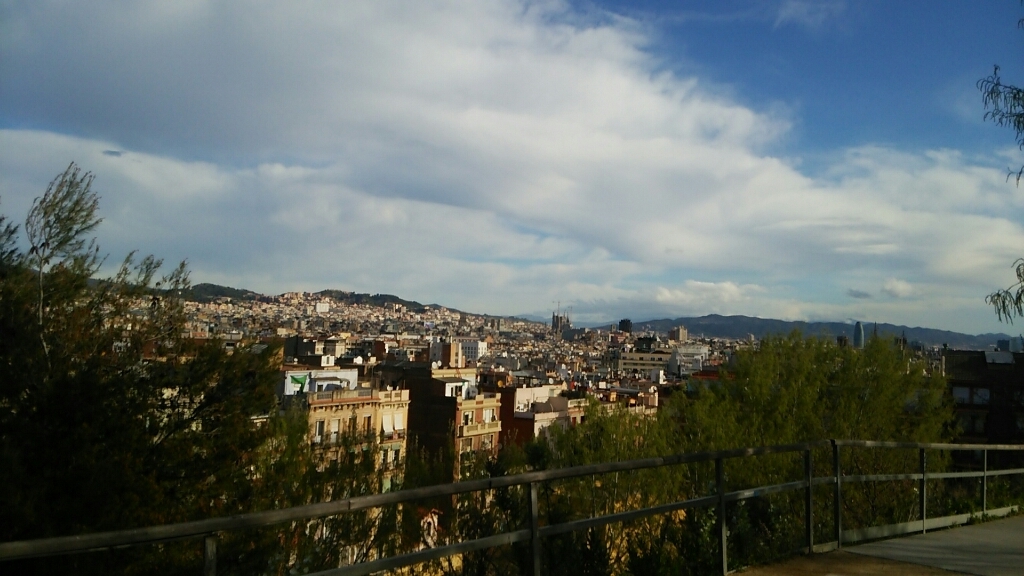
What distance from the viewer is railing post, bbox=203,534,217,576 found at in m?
3.43

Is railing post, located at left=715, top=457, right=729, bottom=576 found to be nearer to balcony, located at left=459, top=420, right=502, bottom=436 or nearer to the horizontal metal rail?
the horizontal metal rail

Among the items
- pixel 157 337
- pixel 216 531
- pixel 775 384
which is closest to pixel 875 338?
pixel 775 384

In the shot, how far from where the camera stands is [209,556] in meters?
3.43

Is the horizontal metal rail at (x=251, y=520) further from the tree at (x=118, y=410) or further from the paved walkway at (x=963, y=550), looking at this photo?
the tree at (x=118, y=410)

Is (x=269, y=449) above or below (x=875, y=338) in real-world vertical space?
below

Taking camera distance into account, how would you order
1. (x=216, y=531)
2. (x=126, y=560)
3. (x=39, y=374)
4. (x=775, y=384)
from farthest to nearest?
(x=775, y=384) < (x=39, y=374) < (x=126, y=560) < (x=216, y=531)

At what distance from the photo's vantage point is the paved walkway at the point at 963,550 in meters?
6.67

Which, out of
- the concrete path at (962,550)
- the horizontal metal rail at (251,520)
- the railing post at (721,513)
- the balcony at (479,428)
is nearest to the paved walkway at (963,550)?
the concrete path at (962,550)

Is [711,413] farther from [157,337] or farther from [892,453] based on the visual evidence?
[157,337]

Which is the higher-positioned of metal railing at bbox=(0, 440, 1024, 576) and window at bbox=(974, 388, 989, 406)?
metal railing at bbox=(0, 440, 1024, 576)

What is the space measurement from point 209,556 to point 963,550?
6819 mm

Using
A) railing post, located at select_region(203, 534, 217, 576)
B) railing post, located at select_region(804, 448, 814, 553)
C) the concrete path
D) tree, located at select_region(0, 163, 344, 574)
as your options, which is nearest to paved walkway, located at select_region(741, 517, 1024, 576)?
the concrete path

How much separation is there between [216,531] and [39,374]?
36.2ft

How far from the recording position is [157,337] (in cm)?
1491
